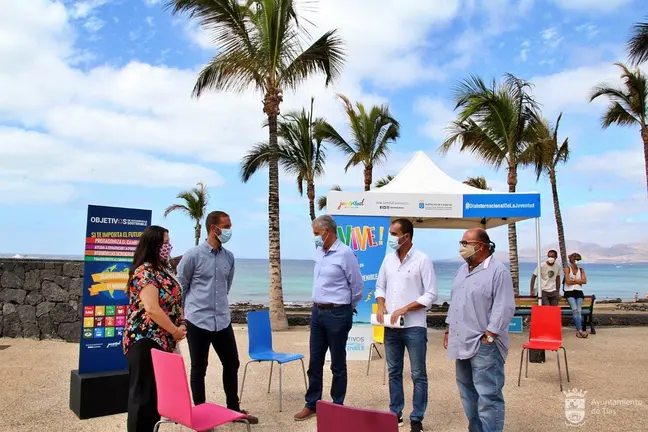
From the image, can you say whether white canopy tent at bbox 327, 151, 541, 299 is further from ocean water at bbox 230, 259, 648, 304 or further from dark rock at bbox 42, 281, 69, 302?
ocean water at bbox 230, 259, 648, 304

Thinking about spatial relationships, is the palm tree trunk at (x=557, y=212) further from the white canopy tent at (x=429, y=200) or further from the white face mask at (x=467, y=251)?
the white face mask at (x=467, y=251)

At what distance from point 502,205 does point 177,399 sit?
281 inches

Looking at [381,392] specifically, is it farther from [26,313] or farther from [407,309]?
[26,313]

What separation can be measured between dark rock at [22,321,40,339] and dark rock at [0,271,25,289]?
0.69 metres

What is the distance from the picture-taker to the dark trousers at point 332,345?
4.71 m

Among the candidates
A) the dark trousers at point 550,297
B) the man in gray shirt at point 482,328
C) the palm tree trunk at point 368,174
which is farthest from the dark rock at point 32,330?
the palm tree trunk at point 368,174

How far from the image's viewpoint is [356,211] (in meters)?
8.05

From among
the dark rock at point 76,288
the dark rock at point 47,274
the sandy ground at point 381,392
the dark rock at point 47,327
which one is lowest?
the sandy ground at point 381,392

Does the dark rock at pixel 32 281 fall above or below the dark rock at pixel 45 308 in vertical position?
above

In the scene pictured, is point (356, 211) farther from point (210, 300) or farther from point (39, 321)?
point (39, 321)

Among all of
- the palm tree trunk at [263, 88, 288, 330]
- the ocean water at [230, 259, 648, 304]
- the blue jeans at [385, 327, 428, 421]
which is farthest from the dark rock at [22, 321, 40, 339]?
the ocean water at [230, 259, 648, 304]

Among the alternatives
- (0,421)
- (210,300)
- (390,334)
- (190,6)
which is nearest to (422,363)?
(390,334)

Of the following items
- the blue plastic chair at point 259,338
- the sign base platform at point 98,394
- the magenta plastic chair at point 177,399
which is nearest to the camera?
the magenta plastic chair at point 177,399

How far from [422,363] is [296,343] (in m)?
5.40
